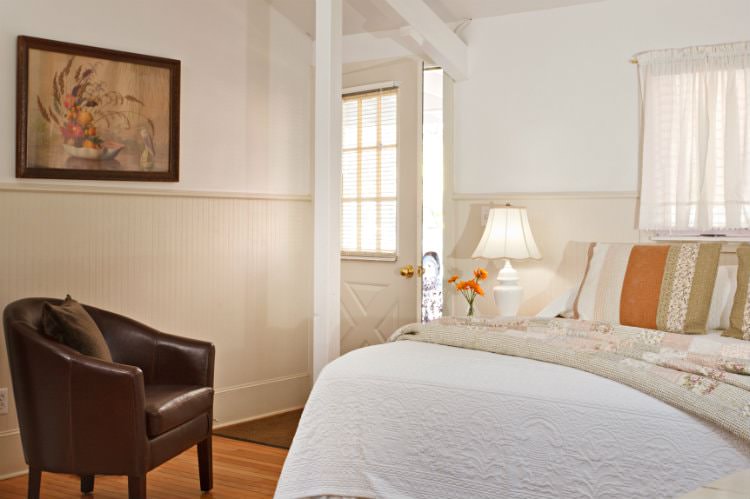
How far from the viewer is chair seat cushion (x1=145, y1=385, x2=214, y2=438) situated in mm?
2892

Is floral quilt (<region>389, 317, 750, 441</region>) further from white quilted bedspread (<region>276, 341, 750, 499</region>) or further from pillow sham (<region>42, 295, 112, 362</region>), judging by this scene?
pillow sham (<region>42, 295, 112, 362</region>)

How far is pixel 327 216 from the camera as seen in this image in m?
3.34

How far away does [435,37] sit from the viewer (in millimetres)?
4137

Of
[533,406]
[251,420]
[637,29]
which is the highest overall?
[637,29]

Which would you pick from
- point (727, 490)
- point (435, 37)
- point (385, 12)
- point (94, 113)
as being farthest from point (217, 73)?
point (727, 490)

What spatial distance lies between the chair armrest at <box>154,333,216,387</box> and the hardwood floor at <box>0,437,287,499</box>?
0.46 metres

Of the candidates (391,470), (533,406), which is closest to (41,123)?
(391,470)

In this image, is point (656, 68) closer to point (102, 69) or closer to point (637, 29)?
point (637, 29)

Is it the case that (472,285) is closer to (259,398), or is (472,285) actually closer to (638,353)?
(259,398)

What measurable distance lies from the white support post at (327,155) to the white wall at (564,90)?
4.87ft

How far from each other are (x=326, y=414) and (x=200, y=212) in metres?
2.07

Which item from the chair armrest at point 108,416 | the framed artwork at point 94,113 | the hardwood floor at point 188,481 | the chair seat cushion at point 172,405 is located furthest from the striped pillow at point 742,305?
the framed artwork at point 94,113

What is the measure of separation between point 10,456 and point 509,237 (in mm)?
2713

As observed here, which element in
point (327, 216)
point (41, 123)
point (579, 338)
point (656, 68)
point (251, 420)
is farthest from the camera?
point (251, 420)
